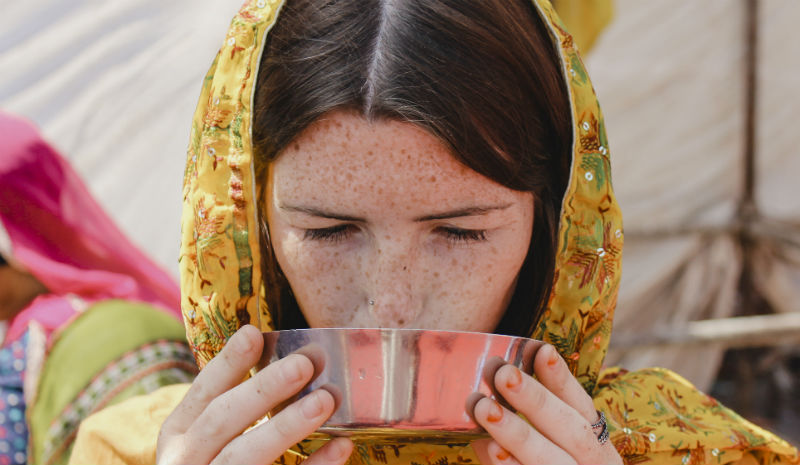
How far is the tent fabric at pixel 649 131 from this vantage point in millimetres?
3619

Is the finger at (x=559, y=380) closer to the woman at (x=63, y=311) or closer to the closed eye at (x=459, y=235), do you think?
the closed eye at (x=459, y=235)

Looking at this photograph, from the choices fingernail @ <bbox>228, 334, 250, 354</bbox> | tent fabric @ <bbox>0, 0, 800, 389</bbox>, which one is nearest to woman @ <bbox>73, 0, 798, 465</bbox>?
fingernail @ <bbox>228, 334, 250, 354</bbox>

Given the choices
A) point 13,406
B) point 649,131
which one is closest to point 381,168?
point 13,406

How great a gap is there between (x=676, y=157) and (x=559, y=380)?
3.78 m

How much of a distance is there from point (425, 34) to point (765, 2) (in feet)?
12.9

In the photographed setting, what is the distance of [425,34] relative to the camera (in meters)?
1.34

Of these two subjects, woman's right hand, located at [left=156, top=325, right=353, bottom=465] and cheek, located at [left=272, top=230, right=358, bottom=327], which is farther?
cheek, located at [left=272, top=230, right=358, bottom=327]

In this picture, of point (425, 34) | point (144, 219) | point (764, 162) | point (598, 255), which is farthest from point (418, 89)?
point (764, 162)

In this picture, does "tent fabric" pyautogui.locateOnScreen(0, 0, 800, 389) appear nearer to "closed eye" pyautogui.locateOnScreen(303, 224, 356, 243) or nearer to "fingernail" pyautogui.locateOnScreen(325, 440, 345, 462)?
"closed eye" pyautogui.locateOnScreen(303, 224, 356, 243)

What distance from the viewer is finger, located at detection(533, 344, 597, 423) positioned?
1.16m

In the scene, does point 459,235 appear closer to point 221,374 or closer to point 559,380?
point 559,380

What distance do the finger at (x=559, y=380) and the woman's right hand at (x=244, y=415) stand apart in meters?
0.28

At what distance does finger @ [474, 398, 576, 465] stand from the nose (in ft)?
0.67

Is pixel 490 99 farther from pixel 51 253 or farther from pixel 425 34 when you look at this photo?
pixel 51 253
